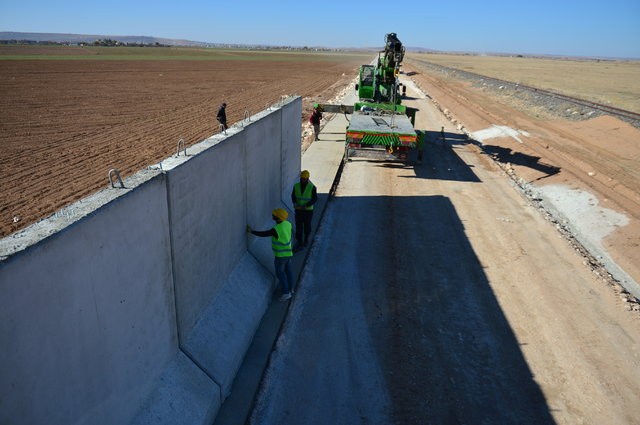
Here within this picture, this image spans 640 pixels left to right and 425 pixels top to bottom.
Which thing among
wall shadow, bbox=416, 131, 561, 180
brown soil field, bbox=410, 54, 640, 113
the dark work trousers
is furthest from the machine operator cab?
brown soil field, bbox=410, 54, 640, 113

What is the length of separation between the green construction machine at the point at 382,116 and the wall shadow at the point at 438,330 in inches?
169

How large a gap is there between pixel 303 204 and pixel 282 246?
1.88m

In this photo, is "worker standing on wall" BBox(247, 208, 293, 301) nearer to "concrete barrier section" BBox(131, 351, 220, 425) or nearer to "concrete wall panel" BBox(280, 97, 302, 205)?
"concrete barrier section" BBox(131, 351, 220, 425)

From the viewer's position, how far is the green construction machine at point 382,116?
13766 mm

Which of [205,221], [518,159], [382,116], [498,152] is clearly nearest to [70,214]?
[205,221]

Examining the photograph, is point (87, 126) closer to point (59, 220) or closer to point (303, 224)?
point (303, 224)

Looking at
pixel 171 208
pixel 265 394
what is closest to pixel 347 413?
pixel 265 394

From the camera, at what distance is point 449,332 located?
637cm

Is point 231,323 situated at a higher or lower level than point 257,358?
higher

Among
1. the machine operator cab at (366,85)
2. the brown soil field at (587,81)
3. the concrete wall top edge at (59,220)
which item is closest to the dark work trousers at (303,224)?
the concrete wall top edge at (59,220)

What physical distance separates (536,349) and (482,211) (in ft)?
18.3

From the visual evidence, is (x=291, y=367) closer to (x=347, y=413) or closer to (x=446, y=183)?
(x=347, y=413)

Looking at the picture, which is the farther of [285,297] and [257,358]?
[285,297]

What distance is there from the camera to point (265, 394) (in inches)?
201
